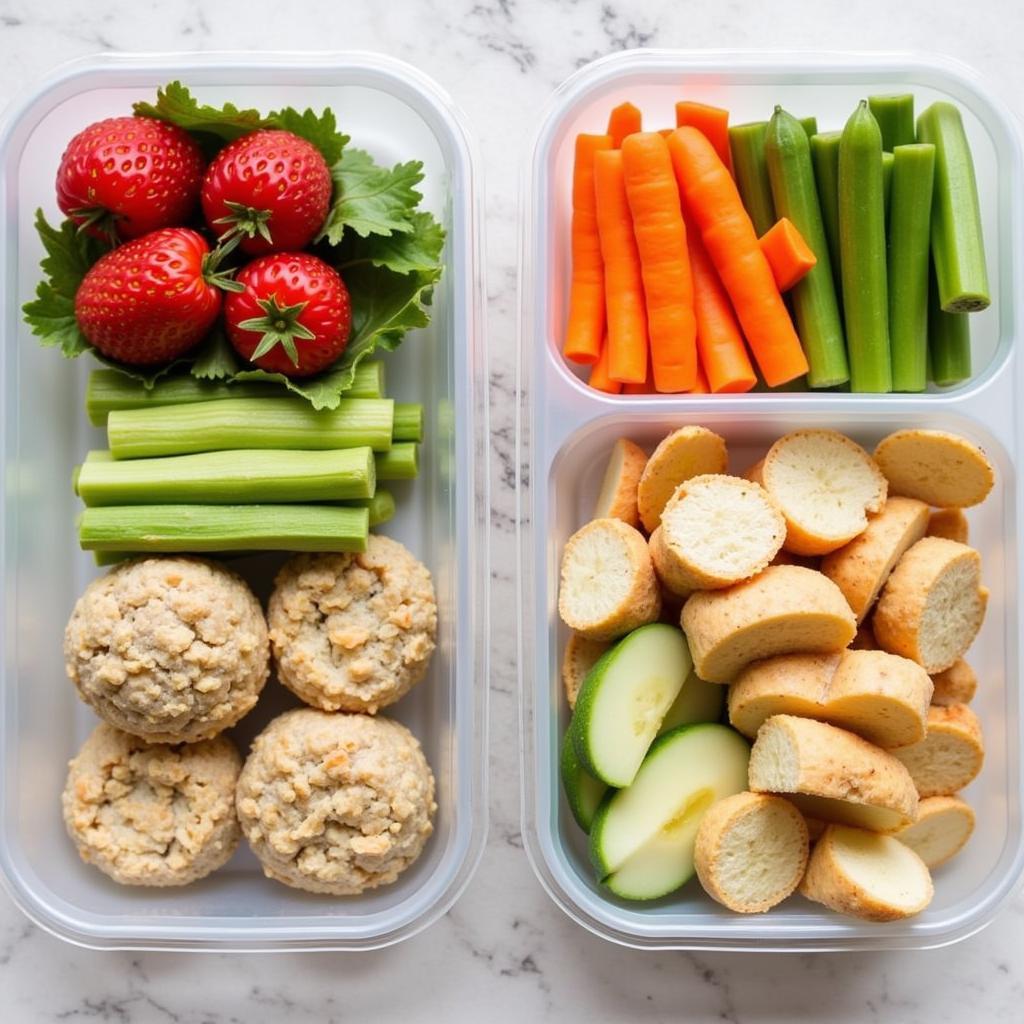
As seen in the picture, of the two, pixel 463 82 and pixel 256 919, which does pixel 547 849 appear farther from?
pixel 463 82

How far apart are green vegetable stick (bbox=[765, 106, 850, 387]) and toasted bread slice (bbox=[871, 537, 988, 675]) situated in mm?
280

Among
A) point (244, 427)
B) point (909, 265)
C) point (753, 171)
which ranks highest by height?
point (753, 171)

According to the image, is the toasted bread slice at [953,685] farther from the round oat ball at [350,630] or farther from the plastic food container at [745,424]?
the round oat ball at [350,630]

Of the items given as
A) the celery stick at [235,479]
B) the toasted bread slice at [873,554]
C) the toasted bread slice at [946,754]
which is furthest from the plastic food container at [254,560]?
the toasted bread slice at [946,754]

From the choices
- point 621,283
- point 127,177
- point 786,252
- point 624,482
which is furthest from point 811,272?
point 127,177

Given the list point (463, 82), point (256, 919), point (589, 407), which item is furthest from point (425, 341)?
point (256, 919)

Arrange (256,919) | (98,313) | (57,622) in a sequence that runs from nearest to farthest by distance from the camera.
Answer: (98,313) < (256,919) < (57,622)

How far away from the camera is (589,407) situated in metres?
1.54

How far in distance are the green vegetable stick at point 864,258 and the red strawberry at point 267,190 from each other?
720 mm

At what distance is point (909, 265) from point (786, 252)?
18 cm

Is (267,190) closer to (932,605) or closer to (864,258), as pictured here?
(864,258)

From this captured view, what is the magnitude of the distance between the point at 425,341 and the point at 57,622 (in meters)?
0.70

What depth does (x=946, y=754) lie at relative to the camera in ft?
5.14

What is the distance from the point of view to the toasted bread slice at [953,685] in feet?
5.20
